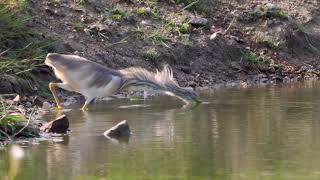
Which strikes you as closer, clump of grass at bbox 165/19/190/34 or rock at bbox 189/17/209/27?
clump of grass at bbox 165/19/190/34

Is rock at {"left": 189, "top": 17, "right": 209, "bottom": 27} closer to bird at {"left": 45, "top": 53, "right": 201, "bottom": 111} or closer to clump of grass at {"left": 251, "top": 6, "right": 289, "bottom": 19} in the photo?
clump of grass at {"left": 251, "top": 6, "right": 289, "bottom": 19}

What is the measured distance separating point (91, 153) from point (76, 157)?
0.21 m

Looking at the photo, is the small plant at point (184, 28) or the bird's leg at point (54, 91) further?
the small plant at point (184, 28)

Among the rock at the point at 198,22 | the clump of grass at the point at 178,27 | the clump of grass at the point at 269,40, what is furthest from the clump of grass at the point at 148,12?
the clump of grass at the point at 269,40

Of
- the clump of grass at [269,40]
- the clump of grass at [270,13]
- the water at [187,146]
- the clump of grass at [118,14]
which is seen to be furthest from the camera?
the clump of grass at [270,13]

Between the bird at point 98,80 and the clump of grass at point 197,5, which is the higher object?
the clump of grass at point 197,5

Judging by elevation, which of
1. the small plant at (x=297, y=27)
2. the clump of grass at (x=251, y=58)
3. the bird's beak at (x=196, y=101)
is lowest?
the bird's beak at (x=196, y=101)

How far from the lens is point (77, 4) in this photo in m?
15.7

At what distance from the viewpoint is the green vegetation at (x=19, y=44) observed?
12.5m

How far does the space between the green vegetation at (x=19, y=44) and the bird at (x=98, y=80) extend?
59cm

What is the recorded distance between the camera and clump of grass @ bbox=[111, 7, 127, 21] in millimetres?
15688

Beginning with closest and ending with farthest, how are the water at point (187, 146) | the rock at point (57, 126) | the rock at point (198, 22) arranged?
the water at point (187, 146) → the rock at point (57, 126) → the rock at point (198, 22)

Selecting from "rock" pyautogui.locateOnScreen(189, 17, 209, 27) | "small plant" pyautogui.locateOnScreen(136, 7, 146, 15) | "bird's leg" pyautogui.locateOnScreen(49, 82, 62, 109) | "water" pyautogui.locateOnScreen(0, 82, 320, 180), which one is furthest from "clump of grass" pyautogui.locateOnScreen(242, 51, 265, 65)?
"bird's leg" pyautogui.locateOnScreen(49, 82, 62, 109)

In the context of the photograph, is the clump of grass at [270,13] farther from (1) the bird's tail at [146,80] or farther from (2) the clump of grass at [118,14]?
(1) the bird's tail at [146,80]
